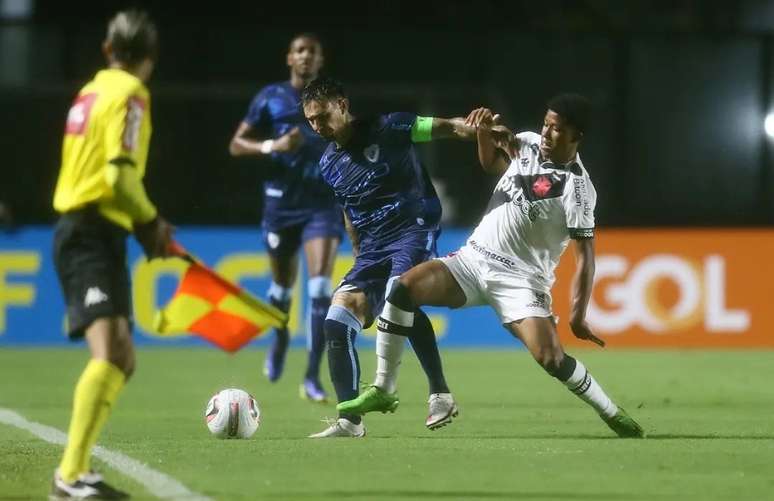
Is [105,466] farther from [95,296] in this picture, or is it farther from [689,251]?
[689,251]

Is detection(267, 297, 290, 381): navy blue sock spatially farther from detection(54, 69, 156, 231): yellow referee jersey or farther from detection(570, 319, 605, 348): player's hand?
detection(54, 69, 156, 231): yellow referee jersey

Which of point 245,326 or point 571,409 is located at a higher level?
point 245,326

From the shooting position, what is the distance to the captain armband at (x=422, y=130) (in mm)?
8773

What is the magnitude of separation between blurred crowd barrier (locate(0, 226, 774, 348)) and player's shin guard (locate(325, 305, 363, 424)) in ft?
22.4

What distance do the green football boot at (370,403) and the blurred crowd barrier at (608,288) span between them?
22.7 ft

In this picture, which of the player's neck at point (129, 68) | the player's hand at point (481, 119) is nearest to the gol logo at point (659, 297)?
the player's hand at point (481, 119)

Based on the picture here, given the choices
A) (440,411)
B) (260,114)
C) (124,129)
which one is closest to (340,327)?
(440,411)

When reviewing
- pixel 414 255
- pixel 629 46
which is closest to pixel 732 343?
pixel 629 46

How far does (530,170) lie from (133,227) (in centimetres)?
263

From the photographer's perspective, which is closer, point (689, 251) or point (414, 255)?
point (414, 255)

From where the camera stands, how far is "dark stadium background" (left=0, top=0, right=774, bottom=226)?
57.5ft

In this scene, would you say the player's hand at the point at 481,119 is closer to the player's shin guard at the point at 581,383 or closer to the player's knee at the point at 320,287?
the player's shin guard at the point at 581,383

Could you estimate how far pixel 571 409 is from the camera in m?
10.4

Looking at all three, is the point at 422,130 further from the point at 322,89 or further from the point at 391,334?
the point at 391,334
